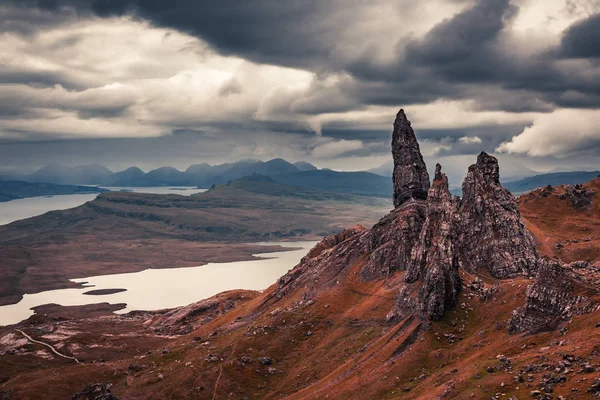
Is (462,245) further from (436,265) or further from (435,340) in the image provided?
(435,340)

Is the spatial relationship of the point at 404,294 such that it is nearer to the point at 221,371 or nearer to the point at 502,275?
the point at 502,275

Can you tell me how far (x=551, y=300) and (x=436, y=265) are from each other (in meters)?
38.3

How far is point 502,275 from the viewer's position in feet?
548

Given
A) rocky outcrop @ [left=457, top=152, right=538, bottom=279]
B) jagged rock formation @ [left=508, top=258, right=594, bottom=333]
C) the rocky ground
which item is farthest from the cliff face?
jagged rock formation @ [left=508, top=258, right=594, bottom=333]

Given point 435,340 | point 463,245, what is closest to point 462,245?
point 463,245

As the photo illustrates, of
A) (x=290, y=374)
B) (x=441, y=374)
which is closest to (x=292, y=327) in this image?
(x=290, y=374)

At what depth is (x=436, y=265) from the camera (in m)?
148

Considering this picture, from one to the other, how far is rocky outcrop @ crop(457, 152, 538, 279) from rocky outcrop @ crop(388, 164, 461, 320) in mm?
7785

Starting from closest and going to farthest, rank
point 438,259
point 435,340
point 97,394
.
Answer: point 435,340
point 97,394
point 438,259

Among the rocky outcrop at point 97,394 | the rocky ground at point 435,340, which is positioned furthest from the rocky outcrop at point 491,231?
the rocky outcrop at point 97,394

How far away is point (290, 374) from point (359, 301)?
43.4m

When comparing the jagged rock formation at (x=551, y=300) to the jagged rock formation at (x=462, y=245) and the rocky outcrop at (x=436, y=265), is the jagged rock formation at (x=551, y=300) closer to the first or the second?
the rocky outcrop at (x=436, y=265)

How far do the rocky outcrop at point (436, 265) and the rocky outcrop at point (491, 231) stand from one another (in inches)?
307

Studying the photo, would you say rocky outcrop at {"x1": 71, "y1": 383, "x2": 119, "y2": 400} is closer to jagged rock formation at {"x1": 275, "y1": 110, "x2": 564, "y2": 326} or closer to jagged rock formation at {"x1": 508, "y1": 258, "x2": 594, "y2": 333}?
jagged rock formation at {"x1": 275, "y1": 110, "x2": 564, "y2": 326}
